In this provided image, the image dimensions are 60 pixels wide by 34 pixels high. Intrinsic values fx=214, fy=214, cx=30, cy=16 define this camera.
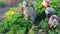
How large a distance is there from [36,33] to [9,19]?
393 mm

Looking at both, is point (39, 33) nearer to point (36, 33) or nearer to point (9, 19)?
point (36, 33)

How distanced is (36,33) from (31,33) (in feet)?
0.18

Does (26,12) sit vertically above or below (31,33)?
above

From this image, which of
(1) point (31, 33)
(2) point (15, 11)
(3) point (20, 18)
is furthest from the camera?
(2) point (15, 11)

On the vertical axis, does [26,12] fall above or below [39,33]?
above

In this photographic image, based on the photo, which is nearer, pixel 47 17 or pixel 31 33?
pixel 31 33

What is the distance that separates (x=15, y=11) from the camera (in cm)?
263

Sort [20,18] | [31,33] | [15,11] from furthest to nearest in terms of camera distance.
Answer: [15,11] < [20,18] < [31,33]

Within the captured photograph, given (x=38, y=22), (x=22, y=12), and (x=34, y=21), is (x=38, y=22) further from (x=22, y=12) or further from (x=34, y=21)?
(x=22, y=12)

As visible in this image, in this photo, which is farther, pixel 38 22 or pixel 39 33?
pixel 38 22

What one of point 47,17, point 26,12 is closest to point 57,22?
point 47,17

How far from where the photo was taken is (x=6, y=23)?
242cm

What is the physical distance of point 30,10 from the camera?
2.37 m

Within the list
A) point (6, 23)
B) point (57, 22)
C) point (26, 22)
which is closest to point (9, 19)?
point (6, 23)
